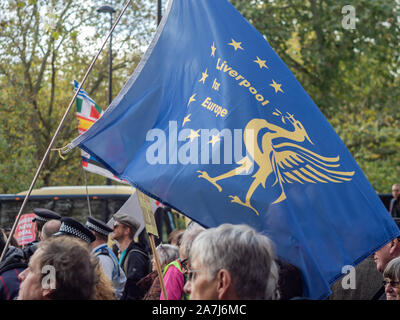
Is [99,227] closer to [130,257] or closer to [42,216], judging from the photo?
[130,257]

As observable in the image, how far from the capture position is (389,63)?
18172 mm

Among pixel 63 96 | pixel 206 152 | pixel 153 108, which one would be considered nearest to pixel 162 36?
pixel 153 108

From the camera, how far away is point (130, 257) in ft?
21.2

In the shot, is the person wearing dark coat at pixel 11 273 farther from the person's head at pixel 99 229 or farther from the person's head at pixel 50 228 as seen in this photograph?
the person's head at pixel 99 229

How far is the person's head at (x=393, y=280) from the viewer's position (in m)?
4.09

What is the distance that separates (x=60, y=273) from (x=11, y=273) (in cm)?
142

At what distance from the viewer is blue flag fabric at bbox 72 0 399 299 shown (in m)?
4.15

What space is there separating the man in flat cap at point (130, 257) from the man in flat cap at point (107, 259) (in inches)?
8.7

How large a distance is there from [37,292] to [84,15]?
62.8ft

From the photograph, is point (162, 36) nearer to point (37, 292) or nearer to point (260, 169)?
point (260, 169)

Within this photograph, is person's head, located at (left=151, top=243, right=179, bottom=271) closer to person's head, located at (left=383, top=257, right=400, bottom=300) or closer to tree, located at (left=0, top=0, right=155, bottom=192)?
person's head, located at (left=383, top=257, right=400, bottom=300)

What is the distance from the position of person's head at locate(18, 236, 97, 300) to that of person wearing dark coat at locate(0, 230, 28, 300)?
3.61ft

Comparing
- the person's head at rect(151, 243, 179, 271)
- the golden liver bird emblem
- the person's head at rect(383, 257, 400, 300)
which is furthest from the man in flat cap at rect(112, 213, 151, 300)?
the person's head at rect(383, 257, 400, 300)

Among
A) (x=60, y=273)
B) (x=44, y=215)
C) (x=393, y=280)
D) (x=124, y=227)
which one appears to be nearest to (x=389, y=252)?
(x=393, y=280)
